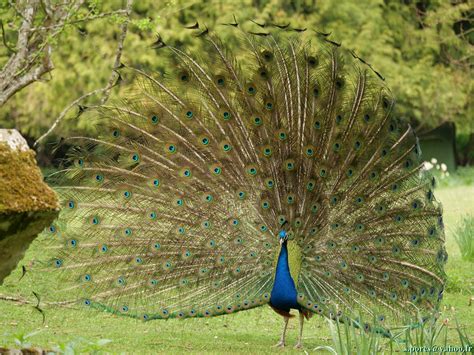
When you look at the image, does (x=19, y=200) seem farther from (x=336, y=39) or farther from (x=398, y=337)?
(x=336, y=39)

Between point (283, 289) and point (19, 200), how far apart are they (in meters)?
4.22

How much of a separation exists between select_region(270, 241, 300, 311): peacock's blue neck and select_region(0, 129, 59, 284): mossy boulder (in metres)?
3.92

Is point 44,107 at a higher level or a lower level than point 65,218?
lower

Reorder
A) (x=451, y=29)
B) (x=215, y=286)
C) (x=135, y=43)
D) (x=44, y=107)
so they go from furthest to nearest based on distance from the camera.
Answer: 1. (x=451, y=29)
2. (x=44, y=107)
3. (x=135, y=43)
4. (x=215, y=286)

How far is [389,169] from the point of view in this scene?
344 inches

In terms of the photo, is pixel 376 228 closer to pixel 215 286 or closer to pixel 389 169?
pixel 389 169

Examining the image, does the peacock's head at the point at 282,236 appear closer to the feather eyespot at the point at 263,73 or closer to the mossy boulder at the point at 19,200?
the feather eyespot at the point at 263,73

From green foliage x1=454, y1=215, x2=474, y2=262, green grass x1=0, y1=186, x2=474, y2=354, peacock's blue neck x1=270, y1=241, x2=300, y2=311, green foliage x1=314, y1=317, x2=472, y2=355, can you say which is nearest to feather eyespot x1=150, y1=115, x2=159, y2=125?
green grass x1=0, y1=186, x2=474, y2=354

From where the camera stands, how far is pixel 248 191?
8703mm

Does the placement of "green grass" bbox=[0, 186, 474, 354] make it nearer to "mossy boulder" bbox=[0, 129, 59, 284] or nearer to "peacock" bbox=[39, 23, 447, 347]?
"peacock" bbox=[39, 23, 447, 347]

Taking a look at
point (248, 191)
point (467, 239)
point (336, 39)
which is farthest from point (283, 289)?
point (336, 39)

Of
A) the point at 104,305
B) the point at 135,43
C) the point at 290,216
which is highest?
the point at 290,216

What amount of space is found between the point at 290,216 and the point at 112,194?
1545 millimetres

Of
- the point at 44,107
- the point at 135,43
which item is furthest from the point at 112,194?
the point at 44,107
